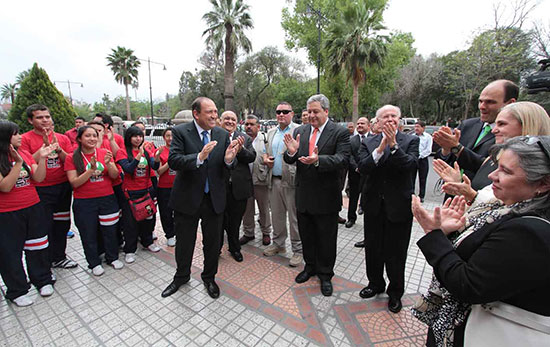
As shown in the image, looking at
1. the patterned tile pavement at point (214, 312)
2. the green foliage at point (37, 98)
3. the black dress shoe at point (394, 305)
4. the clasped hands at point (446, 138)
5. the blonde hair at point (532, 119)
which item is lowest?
the patterned tile pavement at point (214, 312)

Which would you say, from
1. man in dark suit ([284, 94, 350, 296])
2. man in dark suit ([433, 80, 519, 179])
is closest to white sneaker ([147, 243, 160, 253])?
man in dark suit ([284, 94, 350, 296])

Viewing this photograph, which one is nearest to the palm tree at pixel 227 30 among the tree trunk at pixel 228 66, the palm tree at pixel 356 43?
the tree trunk at pixel 228 66

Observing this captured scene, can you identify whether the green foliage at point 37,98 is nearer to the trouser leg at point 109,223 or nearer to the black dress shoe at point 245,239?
the trouser leg at point 109,223

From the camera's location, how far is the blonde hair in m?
1.67

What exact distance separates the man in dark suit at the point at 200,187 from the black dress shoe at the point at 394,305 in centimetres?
198

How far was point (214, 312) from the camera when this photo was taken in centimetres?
284

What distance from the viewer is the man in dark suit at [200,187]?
2.96 metres

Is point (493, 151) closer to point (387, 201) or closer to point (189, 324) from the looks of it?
point (387, 201)

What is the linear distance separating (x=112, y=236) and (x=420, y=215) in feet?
12.9

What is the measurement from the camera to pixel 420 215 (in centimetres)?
146

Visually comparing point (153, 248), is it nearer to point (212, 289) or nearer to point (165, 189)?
point (165, 189)

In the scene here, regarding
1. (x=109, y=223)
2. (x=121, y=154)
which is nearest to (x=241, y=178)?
(x=121, y=154)

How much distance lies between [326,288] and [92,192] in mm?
3308

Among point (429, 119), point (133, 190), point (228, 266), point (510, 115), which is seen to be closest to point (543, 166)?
point (510, 115)
